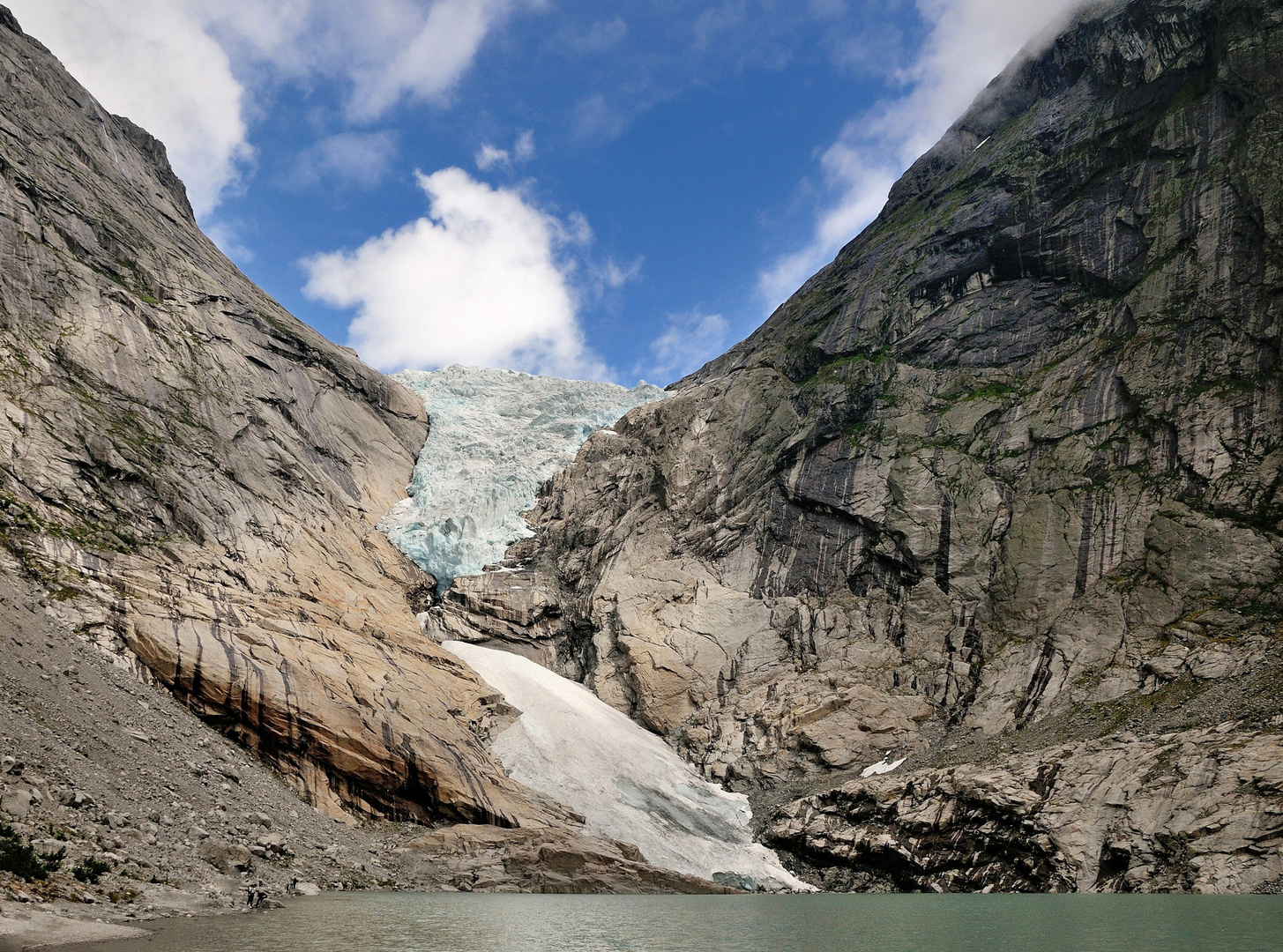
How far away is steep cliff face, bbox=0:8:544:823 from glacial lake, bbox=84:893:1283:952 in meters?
11.2

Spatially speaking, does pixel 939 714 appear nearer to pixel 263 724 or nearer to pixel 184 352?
pixel 263 724

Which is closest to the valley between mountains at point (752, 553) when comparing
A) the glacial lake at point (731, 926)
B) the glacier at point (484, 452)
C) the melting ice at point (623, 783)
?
the melting ice at point (623, 783)

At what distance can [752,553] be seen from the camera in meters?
60.0

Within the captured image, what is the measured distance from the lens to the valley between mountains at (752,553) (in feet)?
105

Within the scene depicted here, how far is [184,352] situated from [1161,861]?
57577 millimetres

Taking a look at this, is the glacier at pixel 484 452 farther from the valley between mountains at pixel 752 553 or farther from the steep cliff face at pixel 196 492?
the steep cliff face at pixel 196 492

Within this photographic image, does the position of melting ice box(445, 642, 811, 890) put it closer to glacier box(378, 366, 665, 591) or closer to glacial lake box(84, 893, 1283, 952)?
glacial lake box(84, 893, 1283, 952)

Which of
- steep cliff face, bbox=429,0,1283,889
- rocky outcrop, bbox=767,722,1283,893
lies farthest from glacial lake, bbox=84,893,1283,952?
steep cliff face, bbox=429,0,1283,889

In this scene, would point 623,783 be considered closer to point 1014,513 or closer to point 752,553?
point 752,553

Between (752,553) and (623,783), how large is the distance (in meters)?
20.5

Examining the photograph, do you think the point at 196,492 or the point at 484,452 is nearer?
the point at 196,492

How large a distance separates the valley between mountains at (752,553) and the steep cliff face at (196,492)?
0.87 ft

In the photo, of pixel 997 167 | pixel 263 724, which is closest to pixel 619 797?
pixel 263 724

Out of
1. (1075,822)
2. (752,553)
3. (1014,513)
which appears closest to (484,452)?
(752,553)
